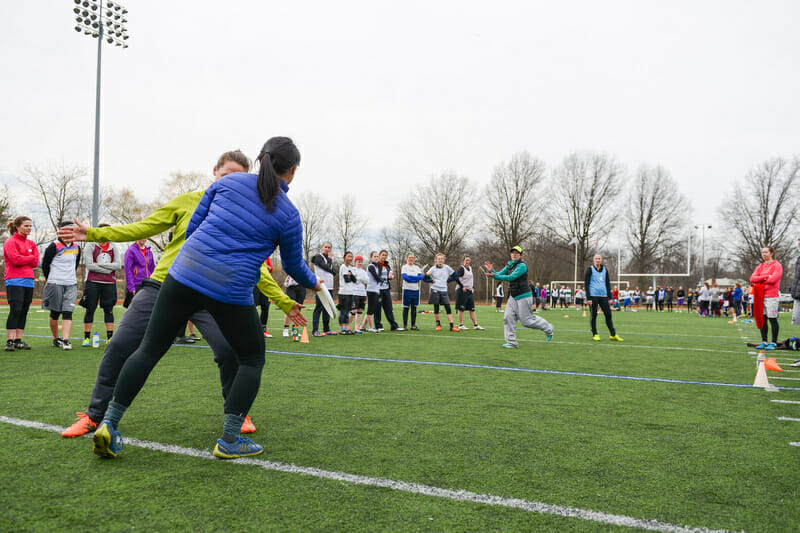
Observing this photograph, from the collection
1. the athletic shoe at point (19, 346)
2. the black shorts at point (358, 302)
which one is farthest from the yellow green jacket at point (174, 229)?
the black shorts at point (358, 302)

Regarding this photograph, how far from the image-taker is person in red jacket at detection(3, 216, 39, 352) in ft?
26.1

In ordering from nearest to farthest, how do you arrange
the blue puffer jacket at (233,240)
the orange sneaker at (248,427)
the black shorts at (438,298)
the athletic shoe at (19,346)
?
the blue puffer jacket at (233,240), the orange sneaker at (248,427), the athletic shoe at (19,346), the black shorts at (438,298)

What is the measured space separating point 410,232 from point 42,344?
1916 inches

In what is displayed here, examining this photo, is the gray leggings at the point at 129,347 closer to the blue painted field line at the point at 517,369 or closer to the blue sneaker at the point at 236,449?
the blue sneaker at the point at 236,449

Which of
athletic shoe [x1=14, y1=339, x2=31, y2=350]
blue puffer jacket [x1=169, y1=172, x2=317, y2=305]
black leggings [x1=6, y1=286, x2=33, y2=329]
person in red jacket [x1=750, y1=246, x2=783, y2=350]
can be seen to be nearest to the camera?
blue puffer jacket [x1=169, y1=172, x2=317, y2=305]

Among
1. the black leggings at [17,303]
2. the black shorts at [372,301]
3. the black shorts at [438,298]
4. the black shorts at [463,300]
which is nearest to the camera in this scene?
the black leggings at [17,303]

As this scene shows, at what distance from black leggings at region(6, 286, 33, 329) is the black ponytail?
7117 millimetres

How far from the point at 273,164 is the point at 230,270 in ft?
2.17

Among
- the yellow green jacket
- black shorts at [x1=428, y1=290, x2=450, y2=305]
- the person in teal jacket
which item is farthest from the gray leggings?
black shorts at [x1=428, y1=290, x2=450, y2=305]

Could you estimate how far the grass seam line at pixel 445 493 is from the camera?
2412mm

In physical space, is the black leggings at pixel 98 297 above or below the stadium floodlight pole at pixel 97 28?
below

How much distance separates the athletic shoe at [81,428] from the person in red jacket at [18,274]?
5.58 meters

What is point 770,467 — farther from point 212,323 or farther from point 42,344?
point 42,344

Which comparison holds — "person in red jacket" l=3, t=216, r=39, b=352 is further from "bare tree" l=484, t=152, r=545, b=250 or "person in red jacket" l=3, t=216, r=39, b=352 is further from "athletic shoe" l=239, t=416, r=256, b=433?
"bare tree" l=484, t=152, r=545, b=250
